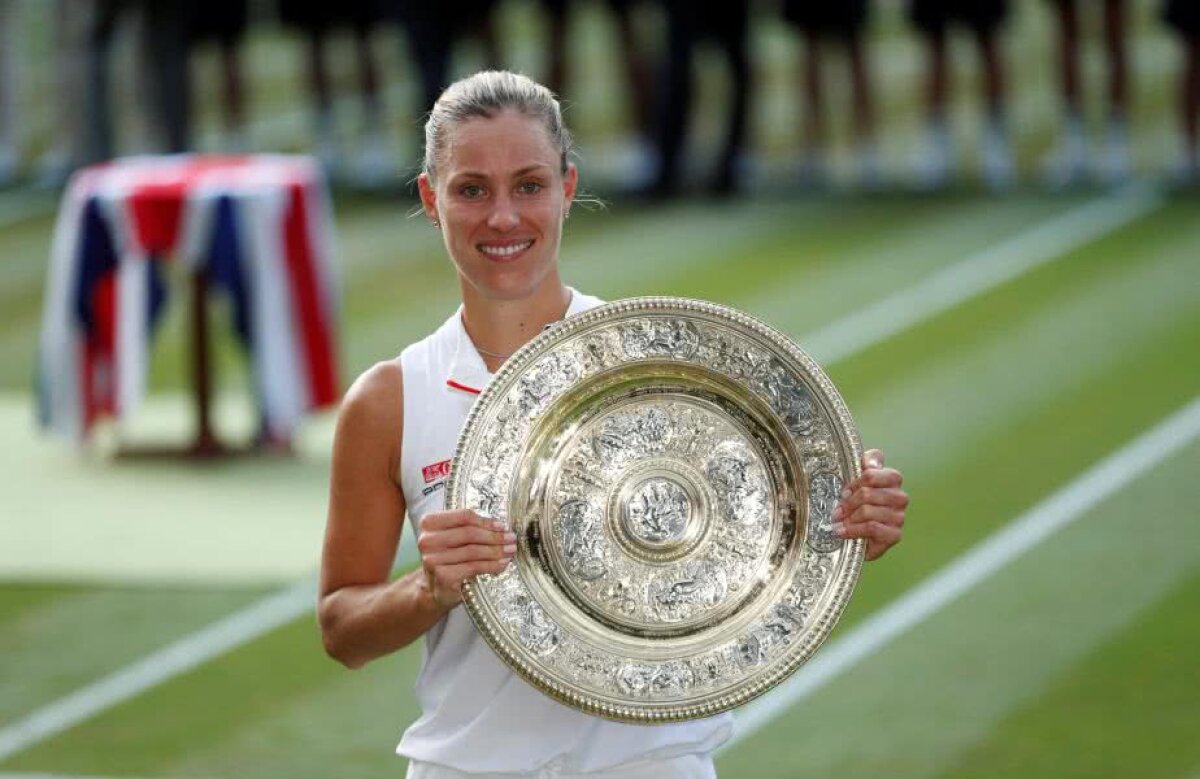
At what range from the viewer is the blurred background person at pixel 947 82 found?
1267cm

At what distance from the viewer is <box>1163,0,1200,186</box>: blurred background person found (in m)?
12.1

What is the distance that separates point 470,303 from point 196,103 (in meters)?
11.6

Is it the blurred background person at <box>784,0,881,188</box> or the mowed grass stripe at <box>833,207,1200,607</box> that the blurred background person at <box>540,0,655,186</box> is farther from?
the mowed grass stripe at <box>833,207,1200,607</box>

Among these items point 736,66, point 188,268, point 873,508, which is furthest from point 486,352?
point 736,66

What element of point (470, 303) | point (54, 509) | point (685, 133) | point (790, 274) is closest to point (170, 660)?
point (54, 509)

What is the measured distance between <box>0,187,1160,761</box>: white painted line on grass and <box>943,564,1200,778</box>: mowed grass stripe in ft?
7.12

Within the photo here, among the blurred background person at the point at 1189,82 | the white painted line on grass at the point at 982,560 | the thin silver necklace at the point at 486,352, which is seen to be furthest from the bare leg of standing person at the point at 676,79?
the thin silver necklace at the point at 486,352

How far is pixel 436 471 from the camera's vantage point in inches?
116

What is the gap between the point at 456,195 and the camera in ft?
9.45

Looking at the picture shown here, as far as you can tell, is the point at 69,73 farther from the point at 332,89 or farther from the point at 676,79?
the point at 676,79

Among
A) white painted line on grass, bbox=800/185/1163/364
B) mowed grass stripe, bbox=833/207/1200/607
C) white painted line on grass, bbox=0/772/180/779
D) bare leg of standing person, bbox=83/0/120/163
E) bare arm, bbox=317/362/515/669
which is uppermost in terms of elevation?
bare arm, bbox=317/362/515/669

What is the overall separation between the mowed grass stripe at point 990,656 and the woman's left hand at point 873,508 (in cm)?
274

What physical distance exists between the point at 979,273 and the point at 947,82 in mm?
2826

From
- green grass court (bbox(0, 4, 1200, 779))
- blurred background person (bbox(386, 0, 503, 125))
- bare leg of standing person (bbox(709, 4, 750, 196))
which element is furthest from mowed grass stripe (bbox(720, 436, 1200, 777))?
blurred background person (bbox(386, 0, 503, 125))
